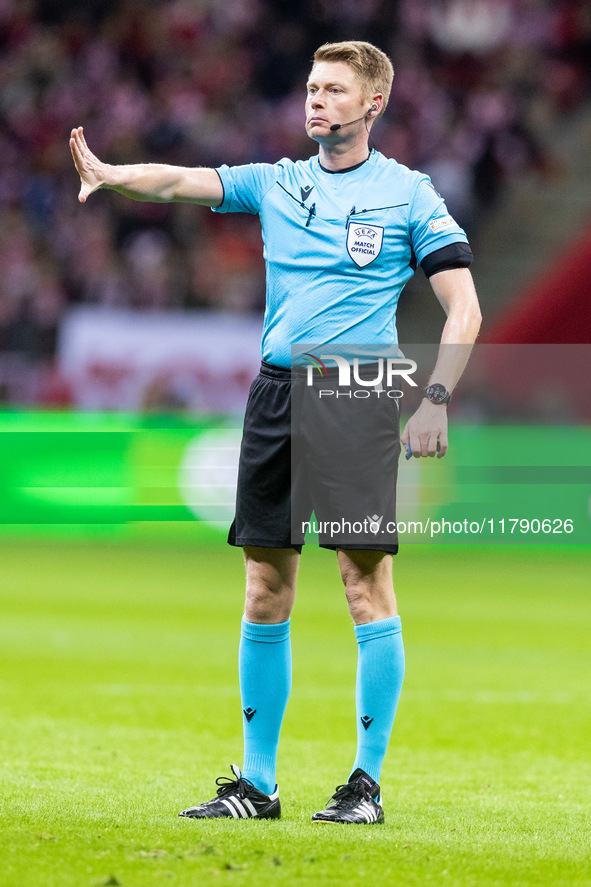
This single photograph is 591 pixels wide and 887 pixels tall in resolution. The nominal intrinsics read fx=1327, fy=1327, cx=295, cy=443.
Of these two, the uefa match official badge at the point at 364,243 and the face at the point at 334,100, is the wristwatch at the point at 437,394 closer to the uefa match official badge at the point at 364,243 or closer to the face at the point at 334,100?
the uefa match official badge at the point at 364,243

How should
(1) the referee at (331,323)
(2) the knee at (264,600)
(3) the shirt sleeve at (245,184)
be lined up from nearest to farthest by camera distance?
(1) the referee at (331,323)
(2) the knee at (264,600)
(3) the shirt sleeve at (245,184)

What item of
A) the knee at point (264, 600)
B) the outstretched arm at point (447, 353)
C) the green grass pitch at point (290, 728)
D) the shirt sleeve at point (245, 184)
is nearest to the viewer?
the green grass pitch at point (290, 728)

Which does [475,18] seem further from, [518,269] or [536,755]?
[536,755]

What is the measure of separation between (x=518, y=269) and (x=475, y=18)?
12.1 ft

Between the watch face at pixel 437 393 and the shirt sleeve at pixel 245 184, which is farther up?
the shirt sleeve at pixel 245 184

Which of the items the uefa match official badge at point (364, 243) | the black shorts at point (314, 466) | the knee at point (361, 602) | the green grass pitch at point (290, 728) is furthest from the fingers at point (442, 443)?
the green grass pitch at point (290, 728)

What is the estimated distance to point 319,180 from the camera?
415 centimetres

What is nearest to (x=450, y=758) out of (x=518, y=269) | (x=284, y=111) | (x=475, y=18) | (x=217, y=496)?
(x=217, y=496)

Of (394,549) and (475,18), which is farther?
(475,18)

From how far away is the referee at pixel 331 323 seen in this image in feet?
13.0

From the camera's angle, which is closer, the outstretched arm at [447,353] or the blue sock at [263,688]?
the outstretched arm at [447,353]

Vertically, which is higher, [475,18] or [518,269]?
[475,18]

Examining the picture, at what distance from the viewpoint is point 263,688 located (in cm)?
412

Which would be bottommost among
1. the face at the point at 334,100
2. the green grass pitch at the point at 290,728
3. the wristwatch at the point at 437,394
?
the green grass pitch at the point at 290,728
